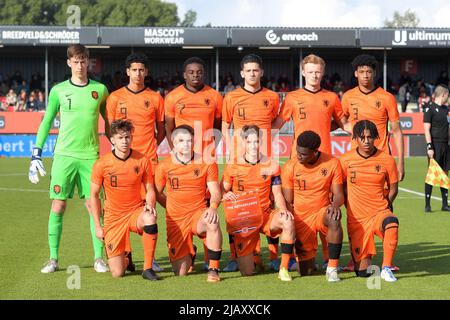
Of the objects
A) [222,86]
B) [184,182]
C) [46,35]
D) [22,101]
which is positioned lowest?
[184,182]

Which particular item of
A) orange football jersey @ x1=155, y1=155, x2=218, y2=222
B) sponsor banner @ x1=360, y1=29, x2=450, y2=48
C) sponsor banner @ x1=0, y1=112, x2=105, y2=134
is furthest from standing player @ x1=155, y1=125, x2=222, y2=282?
sponsor banner @ x1=360, y1=29, x2=450, y2=48

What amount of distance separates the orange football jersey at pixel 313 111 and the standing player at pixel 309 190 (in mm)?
516

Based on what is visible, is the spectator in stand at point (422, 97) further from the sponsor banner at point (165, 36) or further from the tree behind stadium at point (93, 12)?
the tree behind stadium at point (93, 12)

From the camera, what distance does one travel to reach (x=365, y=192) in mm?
7973

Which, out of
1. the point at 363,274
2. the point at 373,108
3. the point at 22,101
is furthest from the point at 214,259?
the point at 22,101

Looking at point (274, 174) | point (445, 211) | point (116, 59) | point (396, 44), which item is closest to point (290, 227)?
point (274, 174)

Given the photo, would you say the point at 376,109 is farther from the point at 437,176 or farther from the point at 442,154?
the point at 442,154

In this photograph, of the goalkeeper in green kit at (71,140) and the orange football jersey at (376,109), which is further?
the orange football jersey at (376,109)

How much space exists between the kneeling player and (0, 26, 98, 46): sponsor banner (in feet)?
89.0

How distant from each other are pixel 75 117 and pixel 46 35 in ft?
89.1

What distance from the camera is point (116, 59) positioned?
137 feet

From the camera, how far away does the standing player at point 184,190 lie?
7934 millimetres

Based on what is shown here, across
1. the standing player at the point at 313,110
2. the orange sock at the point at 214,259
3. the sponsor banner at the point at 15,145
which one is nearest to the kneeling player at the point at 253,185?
the orange sock at the point at 214,259
